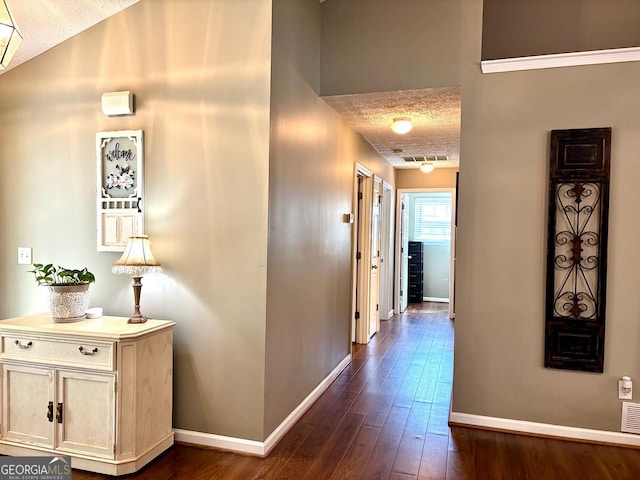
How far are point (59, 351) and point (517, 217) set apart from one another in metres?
2.92

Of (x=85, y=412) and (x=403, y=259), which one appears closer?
(x=85, y=412)

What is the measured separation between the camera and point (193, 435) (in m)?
2.69

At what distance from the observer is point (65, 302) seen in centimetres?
248

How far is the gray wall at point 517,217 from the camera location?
2805 mm

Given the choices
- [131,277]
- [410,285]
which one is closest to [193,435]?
[131,277]

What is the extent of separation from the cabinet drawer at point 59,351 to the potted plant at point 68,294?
0.16 m

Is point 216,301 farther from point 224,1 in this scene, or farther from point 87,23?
point 87,23

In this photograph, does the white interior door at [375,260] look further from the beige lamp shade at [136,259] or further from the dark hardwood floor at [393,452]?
the beige lamp shade at [136,259]

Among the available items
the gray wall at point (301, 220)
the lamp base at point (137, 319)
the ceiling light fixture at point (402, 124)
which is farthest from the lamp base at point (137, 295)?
the ceiling light fixture at point (402, 124)

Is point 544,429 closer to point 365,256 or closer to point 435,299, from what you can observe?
point 365,256

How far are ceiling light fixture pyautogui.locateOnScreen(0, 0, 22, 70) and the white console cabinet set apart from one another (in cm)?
134

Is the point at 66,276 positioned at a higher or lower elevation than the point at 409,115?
lower

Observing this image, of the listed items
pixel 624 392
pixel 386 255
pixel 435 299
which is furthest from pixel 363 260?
pixel 435 299

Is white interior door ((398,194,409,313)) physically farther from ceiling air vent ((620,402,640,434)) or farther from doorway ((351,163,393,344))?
ceiling air vent ((620,402,640,434))
